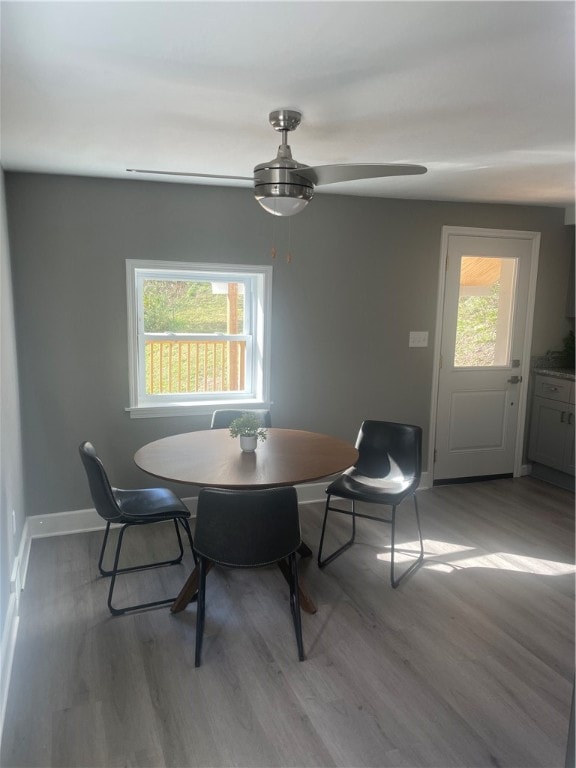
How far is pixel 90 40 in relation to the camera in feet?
5.23

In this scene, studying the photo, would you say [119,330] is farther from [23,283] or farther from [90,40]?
[90,40]

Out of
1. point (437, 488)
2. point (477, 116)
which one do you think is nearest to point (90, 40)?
point (477, 116)

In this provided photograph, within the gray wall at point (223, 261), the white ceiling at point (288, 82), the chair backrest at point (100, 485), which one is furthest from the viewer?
the gray wall at point (223, 261)

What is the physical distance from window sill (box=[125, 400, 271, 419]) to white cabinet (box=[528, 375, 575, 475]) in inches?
101

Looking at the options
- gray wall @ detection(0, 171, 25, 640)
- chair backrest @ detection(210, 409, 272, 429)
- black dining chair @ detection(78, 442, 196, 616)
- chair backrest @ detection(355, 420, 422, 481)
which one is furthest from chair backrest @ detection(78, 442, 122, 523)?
chair backrest @ detection(355, 420, 422, 481)

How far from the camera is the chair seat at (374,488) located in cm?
310

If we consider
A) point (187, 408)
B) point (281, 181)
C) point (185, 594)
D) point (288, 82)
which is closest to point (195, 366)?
point (187, 408)

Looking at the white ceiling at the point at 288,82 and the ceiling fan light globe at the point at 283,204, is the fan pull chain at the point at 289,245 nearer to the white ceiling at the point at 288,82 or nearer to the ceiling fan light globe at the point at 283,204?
the white ceiling at the point at 288,82

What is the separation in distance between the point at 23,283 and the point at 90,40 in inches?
85.9

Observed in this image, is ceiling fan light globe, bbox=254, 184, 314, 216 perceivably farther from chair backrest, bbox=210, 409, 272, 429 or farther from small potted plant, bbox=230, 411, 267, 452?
chair backrest, bbox=210, 409, 272, 429

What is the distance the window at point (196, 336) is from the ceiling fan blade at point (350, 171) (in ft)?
5.89

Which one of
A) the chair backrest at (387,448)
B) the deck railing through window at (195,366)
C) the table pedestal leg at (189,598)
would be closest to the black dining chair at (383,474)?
the chair backrest at (387,448)

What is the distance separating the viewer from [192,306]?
13.1 feet

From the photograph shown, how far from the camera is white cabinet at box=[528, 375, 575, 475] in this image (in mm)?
4641
